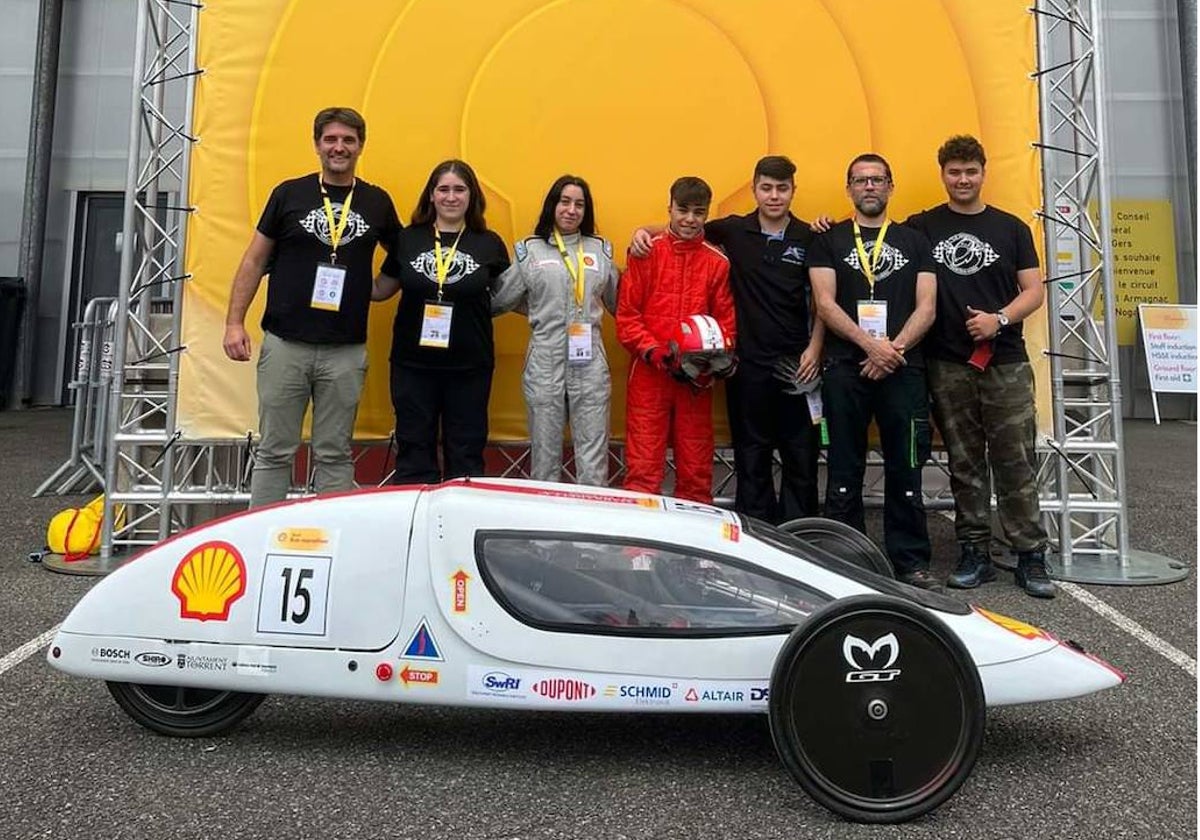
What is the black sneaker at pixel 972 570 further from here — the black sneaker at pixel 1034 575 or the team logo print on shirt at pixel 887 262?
the team logo print on shirt at pixel 887 262

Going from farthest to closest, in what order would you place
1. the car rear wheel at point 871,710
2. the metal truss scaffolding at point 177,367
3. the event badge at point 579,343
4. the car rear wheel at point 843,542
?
the metal truss scaffolding at point 177,367 < the event badge at point 579,343 < the car rear wheel at point 843,542 < the car rear wheel at point 871,710

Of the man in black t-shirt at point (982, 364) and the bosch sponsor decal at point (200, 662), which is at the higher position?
the man in black t-shirt at point (982, 364)

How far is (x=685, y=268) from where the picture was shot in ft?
12.8

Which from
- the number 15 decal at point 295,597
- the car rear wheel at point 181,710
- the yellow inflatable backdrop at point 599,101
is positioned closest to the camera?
the number 15 decal at point 295,597

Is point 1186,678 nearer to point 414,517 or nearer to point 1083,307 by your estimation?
point 1083,307

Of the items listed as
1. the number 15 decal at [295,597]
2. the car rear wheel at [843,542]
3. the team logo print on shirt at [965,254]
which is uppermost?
the team logo print on shirt at [965,254]

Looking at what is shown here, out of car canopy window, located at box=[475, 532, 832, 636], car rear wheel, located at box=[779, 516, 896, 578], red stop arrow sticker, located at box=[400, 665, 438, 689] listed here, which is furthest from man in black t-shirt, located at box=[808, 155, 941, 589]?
red stop arrow sticker, located at box=[400, 665, 438, 689]

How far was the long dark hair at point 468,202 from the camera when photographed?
379cm

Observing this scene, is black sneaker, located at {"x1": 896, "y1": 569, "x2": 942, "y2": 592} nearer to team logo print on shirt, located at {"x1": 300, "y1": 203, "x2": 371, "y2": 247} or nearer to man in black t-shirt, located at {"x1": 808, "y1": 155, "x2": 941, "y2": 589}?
man in black t-shirt, located at {"x1": 808, "y1": 155, "x2": 941, "y2": 589}

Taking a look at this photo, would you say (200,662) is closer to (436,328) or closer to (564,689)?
(564,689)

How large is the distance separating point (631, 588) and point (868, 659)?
58 centimetres

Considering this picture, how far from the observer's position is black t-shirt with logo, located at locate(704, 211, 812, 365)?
3.97 metres

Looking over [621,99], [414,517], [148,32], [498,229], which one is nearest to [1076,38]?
[621,99]

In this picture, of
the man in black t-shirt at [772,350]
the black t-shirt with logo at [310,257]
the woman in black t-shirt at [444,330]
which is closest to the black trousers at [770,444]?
the man in black t-shirt at [772,350]
